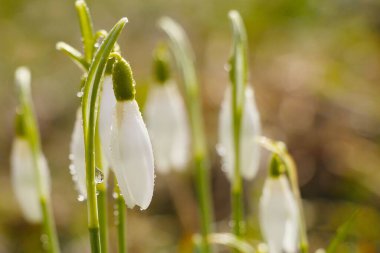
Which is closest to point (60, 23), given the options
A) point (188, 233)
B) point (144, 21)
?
point (144, 21)

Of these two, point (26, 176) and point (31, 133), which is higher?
point (31, 133)

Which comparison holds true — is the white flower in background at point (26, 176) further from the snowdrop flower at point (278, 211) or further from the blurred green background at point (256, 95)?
the blurred green background at point (256, 95)

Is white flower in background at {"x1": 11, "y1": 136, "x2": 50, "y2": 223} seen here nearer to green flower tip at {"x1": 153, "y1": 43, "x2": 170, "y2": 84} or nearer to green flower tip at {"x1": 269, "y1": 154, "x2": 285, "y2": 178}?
green flower tip at {"x1": 153, "y1": 43, "x2": 170, "y2": 84}

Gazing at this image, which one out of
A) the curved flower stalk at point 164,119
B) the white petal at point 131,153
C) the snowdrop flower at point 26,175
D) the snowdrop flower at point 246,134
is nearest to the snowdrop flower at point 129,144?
the white petal at point 131,153

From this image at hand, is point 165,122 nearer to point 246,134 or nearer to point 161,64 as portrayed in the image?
point 161,64

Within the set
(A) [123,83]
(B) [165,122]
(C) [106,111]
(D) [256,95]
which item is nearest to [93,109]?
(A) [123,83]

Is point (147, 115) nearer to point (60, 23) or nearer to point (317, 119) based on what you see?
point (317, 119)

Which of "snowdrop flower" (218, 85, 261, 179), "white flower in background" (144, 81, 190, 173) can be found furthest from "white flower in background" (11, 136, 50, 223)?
"snowdrop flower" (218, 85, 261, 179)
